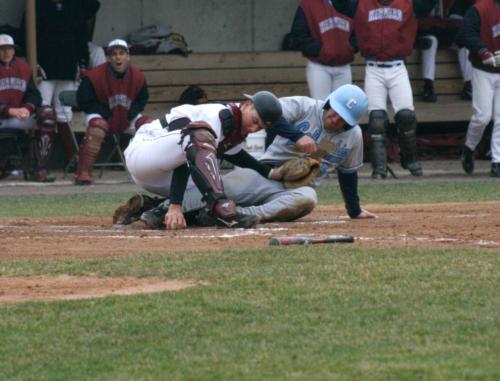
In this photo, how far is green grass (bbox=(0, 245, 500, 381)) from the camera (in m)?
5.36

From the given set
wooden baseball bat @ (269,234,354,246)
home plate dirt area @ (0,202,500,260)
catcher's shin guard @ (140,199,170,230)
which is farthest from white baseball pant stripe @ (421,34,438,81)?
wooden baseball bat @ (269,234,354,246)

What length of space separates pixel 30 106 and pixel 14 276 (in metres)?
8.30

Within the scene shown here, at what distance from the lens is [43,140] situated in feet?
51.3

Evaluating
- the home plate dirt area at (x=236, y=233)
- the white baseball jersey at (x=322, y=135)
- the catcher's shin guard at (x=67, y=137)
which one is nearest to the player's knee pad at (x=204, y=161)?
the home plate dirt area at (x=236, y=233)

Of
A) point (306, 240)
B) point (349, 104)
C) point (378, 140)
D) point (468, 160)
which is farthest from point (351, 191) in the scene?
point (468, 160)

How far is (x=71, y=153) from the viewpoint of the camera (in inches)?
669

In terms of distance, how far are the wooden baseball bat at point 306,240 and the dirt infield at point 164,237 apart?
0.24 feet

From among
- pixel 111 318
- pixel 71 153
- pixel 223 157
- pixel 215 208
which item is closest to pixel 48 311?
pixel 111 318

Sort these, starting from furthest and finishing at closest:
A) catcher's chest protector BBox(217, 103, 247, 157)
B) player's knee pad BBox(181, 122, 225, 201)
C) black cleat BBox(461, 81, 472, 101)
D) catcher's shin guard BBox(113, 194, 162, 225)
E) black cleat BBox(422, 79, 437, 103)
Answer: black cleat BBox(461, 81, 472, 101), black cleat BBox(422, 79, 437, 103), catcher's shin guard BBox(113, 194, 162, 225), catcher's chest protector BBox(217, 103, 247, 157), player's knee pad BBox(181, 122, 225, 201)

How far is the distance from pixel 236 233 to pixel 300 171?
2.69 ft

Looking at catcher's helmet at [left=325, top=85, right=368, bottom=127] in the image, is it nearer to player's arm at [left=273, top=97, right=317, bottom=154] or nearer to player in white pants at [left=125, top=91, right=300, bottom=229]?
player's arm at [left=273, top=97, right=317, bottom=154]

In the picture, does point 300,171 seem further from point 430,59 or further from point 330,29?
point 430,59

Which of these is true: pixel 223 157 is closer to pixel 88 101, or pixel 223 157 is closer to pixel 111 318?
pixel 111 318

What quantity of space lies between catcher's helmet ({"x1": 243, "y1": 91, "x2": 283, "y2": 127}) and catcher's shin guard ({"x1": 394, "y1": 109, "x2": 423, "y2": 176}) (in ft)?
20.6
